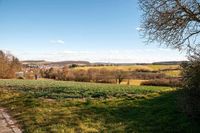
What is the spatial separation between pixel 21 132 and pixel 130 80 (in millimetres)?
57196

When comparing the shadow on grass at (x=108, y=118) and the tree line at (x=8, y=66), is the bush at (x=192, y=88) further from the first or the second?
the tree line at (x=8, y=66)

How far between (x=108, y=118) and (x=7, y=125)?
407 cm

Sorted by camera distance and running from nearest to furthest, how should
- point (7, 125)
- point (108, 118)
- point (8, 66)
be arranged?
point (7, 125) < point (108, 118) < point (8, 66)

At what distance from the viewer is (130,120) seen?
14.9m

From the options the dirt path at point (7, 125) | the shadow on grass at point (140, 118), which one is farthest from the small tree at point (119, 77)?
the dirt path at point (7, 125)

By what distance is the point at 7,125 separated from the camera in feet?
46.3

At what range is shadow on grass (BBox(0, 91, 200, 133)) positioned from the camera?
520 inches

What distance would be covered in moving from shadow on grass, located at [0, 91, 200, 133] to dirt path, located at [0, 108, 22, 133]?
0.35 meters

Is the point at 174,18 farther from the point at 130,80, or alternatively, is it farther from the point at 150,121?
the point at 130,80

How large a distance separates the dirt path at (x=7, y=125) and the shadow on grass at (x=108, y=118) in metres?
0.35

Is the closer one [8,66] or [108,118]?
[108,118]

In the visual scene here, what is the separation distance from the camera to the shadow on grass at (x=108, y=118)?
43.3 ft

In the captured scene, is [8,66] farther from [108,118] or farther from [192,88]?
[192,88]

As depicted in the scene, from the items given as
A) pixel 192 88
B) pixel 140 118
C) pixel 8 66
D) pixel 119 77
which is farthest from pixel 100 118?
pixel 8 66
